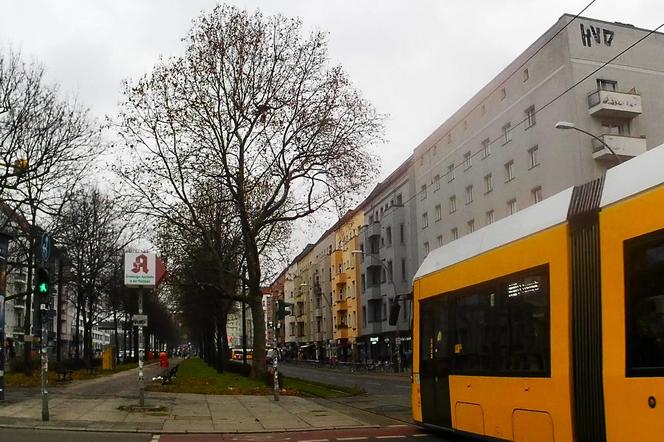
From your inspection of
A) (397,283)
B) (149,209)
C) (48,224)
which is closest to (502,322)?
(149,209)

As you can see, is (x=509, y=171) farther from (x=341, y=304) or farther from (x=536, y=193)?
(x=341, y=304)

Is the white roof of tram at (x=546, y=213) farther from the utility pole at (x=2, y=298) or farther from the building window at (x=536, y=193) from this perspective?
the building window at (x=536, y=193)

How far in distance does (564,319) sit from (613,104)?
30.4 meters

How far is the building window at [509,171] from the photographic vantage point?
40.4 meters

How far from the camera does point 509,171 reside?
4091 cm

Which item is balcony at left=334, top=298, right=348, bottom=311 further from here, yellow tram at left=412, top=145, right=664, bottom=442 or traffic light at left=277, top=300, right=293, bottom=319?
yellow tram at left=412, top=145, right=664, bottom=442

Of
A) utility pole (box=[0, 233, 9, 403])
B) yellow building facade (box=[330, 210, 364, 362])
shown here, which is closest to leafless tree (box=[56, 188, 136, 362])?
utility pole (box=[0, 233, 9, 403])

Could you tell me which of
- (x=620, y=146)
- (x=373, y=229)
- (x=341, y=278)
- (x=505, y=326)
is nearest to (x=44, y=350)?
(x=505, y=326)

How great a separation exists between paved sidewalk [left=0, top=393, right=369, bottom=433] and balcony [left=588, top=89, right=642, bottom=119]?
880 inches

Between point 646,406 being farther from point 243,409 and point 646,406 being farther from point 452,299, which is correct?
point 243,409

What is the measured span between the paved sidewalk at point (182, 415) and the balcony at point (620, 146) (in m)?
20.5

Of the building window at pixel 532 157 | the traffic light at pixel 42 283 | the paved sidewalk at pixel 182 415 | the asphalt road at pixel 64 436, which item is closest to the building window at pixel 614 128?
the building window at pixel 532 157

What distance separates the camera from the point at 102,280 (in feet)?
150

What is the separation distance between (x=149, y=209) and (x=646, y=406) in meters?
25.1
